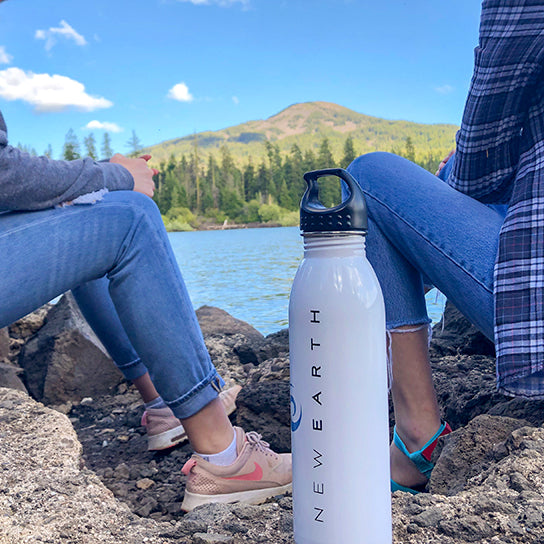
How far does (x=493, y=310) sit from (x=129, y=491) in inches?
53.1

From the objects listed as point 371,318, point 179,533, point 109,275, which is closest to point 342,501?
point 371,318

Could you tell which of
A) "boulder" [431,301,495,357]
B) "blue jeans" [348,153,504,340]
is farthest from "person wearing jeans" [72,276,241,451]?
"boulder" [431,301,495,357]

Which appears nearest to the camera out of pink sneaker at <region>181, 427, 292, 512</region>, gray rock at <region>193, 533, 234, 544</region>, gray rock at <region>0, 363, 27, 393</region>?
gray rock at <region>193, 533, 234, 544</region>

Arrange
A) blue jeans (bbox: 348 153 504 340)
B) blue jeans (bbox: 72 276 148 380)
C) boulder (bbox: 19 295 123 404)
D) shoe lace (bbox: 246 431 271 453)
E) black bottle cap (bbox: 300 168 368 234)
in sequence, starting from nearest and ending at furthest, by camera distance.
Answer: black bottle cap (bbox: 300 168 368 234) < blue jeans (bbox: 348 153 504 340) < shoe lace (bbox: 246 431 271 453) < blue jeans (bbox: 72 276 148 380) < boulder (bbox: 19 295 123 404)

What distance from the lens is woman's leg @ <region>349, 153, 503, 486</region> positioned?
4.35 ft

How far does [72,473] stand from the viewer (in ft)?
5.11

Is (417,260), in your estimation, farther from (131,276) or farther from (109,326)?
(109,326)

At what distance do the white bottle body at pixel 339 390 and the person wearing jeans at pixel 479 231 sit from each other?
0.47 metres

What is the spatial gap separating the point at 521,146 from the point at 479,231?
227mm

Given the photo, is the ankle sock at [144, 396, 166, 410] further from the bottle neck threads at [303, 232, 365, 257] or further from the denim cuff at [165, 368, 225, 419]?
the bottle neck threads at [303, 232, 365, 257]

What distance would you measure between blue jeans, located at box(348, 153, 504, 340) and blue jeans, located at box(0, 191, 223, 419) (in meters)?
0.53

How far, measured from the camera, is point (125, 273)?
4.94ft

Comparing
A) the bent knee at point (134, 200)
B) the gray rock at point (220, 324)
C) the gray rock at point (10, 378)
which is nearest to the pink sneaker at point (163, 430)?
the bent knee at point (134, 200)

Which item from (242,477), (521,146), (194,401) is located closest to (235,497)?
(242,477)
